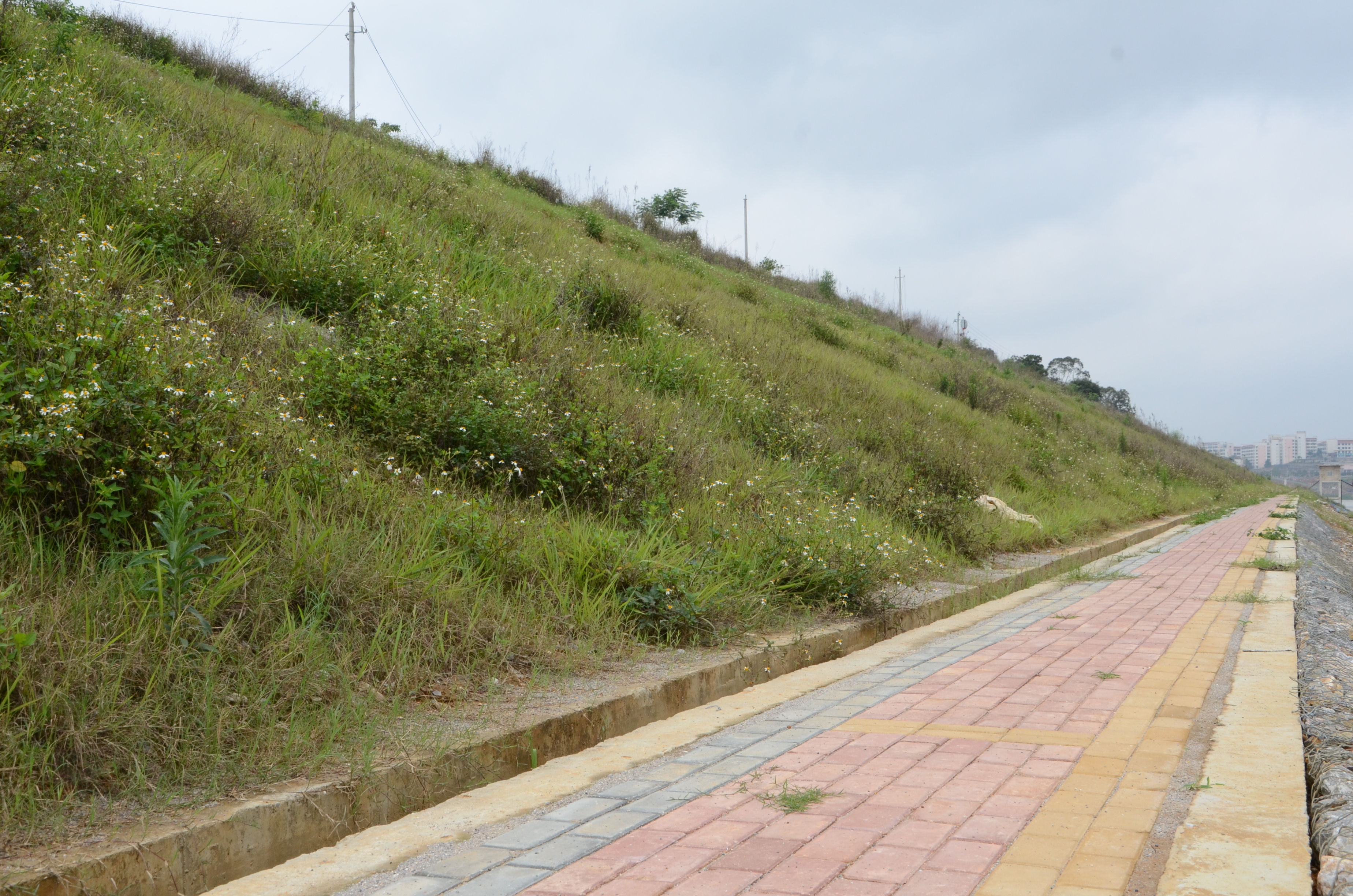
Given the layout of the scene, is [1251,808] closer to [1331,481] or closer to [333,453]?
[333,453]

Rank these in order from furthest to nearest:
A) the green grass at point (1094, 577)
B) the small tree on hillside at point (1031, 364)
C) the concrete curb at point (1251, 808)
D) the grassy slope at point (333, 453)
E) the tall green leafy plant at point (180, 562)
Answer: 1. the small tree on hillside at point (1031, 364)
2. the green grass at point (1094, 577)
3. the tall green leafy plant at point (180, 562)
4. the grassy slope at point (333, 453)
5. the concrete curb at point (1251, 808)

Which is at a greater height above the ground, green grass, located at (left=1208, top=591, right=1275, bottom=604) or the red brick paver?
green grass, located at (left=1208, top=591, right=1275, bottom=604)

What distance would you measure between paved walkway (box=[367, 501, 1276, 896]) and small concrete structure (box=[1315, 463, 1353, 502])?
52052 millimetres

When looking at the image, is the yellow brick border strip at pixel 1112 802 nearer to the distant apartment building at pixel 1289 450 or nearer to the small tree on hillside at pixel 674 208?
the small tree on hillside at pixel 674 208

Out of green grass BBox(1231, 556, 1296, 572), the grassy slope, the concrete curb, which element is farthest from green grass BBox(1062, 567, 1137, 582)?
the concrete curb

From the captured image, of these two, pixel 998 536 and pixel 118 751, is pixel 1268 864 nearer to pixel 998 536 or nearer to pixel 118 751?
pixel 118 751

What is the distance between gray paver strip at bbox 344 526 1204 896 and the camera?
2.68m

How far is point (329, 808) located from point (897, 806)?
5.79 ft

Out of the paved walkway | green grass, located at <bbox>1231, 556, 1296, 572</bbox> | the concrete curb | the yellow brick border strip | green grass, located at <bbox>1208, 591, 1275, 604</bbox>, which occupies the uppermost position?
green grass, located at <bbox>1231, 556, 1296, 572</bbox>

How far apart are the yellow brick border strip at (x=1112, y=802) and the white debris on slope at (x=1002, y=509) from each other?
6412mm

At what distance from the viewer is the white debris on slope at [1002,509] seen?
11.6 m

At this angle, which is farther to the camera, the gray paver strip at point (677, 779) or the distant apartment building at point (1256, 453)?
the distant apartment building at point (1256, 453)

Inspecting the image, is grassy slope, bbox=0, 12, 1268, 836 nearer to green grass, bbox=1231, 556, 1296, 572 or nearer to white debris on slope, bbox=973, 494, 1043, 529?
white debris on slope, bbox=973, 494, 1043, 529

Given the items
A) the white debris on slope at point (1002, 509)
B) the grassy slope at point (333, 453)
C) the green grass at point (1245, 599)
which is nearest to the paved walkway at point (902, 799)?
the grassy slope at point (333, 453)
